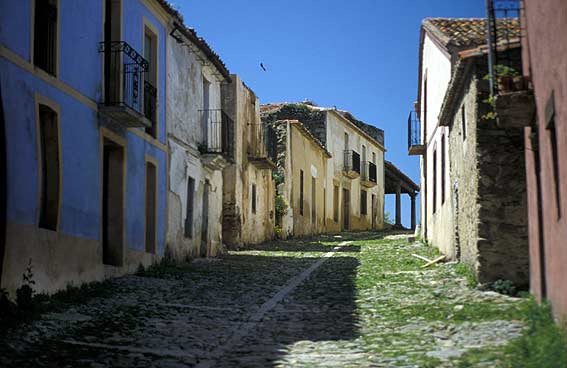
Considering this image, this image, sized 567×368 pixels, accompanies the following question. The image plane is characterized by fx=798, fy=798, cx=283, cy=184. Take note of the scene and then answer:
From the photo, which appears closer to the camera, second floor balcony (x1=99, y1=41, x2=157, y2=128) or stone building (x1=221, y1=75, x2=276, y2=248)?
second floor balcony (x1=99, y1=41, x2=157, y2=128)

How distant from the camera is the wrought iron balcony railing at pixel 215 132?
21781 mm

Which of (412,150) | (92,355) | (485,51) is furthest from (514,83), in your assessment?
(412,150)

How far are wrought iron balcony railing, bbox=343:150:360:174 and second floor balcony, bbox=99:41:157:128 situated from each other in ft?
100

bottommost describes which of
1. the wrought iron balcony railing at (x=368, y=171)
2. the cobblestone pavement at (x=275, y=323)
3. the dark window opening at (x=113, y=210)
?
the cobblestone pavement at (x=275, y=323)

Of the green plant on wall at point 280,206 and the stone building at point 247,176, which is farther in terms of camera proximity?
the green plant on wall at point 280,206

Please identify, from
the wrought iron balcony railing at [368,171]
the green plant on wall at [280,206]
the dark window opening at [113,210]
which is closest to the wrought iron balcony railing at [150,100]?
the dark window opening at [113,210]

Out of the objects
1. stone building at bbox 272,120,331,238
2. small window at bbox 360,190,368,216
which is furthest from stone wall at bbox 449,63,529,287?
small window at bbox 360,190,368,216

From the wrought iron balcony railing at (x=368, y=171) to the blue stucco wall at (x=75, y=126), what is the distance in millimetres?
31178

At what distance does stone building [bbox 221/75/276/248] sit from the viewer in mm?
25625

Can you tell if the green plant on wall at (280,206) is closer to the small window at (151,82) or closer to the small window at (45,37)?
the small window at (151,82)

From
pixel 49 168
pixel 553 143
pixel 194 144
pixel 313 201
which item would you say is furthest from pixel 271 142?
pixel 553 143

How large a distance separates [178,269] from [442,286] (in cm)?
607

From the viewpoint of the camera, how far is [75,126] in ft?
41.9

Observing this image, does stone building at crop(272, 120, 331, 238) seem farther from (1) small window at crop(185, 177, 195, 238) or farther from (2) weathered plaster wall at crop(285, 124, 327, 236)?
(1) small window at crop(185, 177, 195, 238)
